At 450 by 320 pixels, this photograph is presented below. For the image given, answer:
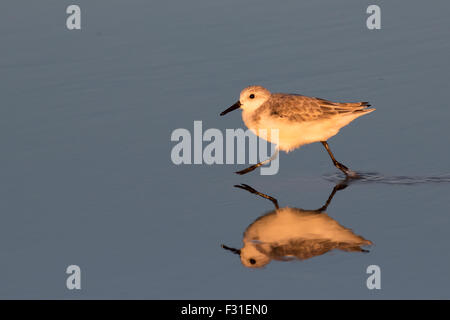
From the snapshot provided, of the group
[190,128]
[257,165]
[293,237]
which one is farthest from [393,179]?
[190,128]

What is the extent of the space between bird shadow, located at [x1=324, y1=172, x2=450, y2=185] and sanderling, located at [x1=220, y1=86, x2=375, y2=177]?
0.35 m

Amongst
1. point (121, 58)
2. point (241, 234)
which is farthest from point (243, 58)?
point (241, 234)

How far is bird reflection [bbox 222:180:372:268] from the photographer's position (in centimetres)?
795

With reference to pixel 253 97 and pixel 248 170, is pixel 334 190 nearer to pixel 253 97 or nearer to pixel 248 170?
pixel 248 170

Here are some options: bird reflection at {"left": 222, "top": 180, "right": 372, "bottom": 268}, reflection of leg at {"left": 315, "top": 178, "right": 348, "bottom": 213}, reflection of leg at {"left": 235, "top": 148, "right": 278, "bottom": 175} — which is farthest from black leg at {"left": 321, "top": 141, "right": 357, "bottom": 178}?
bird reflection at {"left": 222, "top": 180, "right": 372, "bottom": 268}

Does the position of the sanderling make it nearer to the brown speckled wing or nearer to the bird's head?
the brown speckled wing

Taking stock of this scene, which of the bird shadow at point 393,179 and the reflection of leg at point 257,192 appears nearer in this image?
the reflection of leg at point 257,192

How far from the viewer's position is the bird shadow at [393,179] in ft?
31.1

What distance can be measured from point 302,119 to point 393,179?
1.42m

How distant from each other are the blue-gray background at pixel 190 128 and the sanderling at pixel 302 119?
33 centimetres

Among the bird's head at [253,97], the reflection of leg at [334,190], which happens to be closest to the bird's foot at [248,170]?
the bird's head at [253,97]

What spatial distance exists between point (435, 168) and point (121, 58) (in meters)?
5.89

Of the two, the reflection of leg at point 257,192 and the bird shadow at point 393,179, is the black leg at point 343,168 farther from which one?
the reflection of leg at point 257,192

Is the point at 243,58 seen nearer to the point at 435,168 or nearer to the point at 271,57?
the point at 271,57
